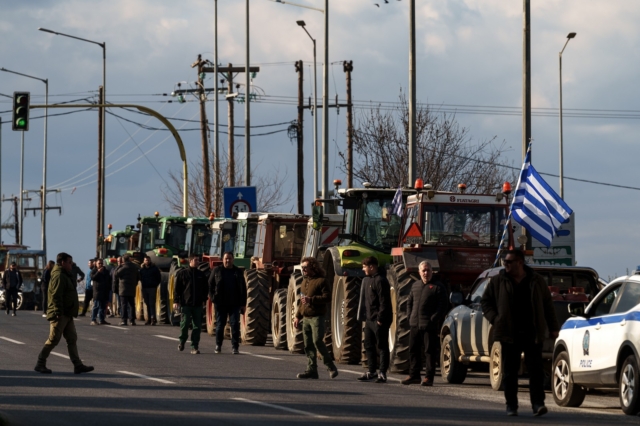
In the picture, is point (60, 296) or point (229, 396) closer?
point (229, 396)

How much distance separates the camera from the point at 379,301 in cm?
1852

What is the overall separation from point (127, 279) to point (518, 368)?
22.1 metres

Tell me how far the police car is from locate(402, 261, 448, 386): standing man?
95.0 inches

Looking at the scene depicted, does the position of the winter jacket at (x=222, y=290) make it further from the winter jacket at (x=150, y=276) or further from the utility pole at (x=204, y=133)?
the utility pole at (x=204, y=133)

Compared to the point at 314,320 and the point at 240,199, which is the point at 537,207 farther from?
the point at 240,199

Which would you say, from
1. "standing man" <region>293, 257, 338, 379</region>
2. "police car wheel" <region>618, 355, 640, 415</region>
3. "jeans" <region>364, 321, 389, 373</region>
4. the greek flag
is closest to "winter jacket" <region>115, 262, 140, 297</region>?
the greek flag

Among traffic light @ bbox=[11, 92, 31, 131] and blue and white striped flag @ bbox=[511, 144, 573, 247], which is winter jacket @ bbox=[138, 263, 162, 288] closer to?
traffic light @ bbox=[11, 92, 31, 131]

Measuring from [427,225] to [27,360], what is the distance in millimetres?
6949

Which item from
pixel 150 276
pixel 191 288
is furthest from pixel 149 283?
pixel 191 288

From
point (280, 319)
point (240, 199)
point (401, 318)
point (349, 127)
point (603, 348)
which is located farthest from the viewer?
point (349, 127)

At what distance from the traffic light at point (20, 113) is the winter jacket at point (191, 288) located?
12.0m

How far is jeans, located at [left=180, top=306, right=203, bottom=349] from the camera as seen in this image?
2384 centimetres

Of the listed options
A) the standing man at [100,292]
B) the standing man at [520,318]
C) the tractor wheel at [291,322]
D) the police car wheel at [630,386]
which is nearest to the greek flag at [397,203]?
the tractor wheel at [291,322]

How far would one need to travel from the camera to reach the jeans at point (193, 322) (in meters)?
23.8
